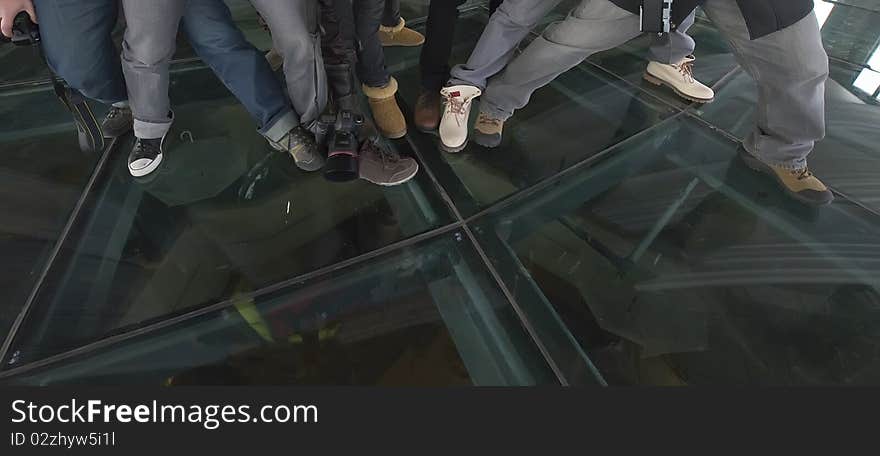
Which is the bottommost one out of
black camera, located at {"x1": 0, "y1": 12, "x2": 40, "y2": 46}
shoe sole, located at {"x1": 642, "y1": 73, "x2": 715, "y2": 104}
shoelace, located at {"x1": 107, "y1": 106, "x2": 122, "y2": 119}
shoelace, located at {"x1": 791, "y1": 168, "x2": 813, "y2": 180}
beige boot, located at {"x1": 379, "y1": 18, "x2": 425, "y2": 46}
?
shoelace, located at {"x1": 107, "y1": 106, "x2": 122, "y2": 119}

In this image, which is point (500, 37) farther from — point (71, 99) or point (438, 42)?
point (71, 99)

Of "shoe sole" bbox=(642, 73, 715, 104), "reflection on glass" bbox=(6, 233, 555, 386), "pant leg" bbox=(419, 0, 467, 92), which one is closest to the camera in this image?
"reflection on glass" bbox=(6, 233, 555, 386)

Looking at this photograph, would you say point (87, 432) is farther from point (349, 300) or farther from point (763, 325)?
point (763, 325)

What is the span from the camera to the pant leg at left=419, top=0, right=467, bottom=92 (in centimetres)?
154

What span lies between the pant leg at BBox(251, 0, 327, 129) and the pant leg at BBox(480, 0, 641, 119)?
1.88 ft

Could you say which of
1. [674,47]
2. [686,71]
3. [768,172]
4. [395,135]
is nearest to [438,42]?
[395,135]

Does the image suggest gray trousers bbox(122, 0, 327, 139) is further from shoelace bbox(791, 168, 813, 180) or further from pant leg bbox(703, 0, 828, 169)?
shoelace bbox(791, 168, 813, 180)

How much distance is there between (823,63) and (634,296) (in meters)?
0.77

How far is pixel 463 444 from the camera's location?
0.84 meters

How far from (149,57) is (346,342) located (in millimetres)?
906

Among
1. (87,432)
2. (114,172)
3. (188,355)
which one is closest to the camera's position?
(87,432)

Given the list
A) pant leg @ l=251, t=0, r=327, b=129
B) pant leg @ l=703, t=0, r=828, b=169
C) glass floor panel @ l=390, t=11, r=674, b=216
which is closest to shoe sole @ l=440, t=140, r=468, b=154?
glass floor panel @ l=390, t=11, r=674, b=216

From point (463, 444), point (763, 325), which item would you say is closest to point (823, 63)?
point (763, 325)

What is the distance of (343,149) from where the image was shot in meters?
1.41
